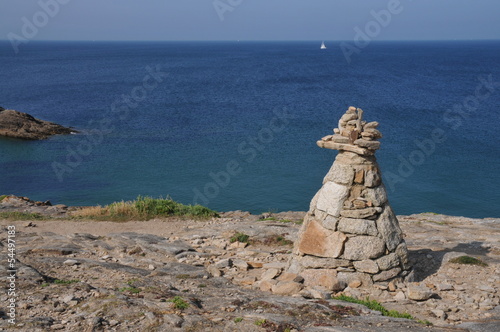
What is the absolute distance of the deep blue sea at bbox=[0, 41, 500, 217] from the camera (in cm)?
3700

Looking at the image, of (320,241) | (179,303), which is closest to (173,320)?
(179,303)

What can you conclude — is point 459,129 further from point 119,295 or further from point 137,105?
point 119,295

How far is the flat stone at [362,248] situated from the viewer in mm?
13805

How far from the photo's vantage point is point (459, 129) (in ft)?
186

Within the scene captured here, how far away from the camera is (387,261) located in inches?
547

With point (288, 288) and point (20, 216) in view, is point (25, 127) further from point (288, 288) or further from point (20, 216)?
point (288, 288)

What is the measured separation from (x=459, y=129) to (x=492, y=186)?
1905 cm

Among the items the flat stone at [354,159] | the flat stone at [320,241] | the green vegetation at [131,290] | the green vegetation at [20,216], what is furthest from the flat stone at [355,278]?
the green vegetation at [20,216]

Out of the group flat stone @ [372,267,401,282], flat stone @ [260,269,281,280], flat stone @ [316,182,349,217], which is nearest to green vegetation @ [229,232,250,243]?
flat stone @ [260,269,281,280]

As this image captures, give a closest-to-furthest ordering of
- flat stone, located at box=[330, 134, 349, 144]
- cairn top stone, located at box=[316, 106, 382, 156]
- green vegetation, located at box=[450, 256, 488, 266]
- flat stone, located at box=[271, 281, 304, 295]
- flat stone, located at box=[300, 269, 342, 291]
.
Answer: flat stone, located at box=[271, 281, 304, 295] < flat stone, located at box=[300, 269, 342, 291] < cairn top stone, located at box=[316, 106, 382, 156] < flat stone, located at box=[330, 134, 349, 144] < green vegetation, located at box=[450, 256, 488, 266]

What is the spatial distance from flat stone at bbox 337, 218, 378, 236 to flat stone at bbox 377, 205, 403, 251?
21cm

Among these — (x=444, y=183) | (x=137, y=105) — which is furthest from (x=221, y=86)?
(x=444, y=183)

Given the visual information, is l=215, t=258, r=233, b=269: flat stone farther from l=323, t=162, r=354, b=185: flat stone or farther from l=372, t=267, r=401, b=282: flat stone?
l=372, t=267, r=401, b=282: flat stone

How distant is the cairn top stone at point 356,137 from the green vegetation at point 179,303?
570cm
